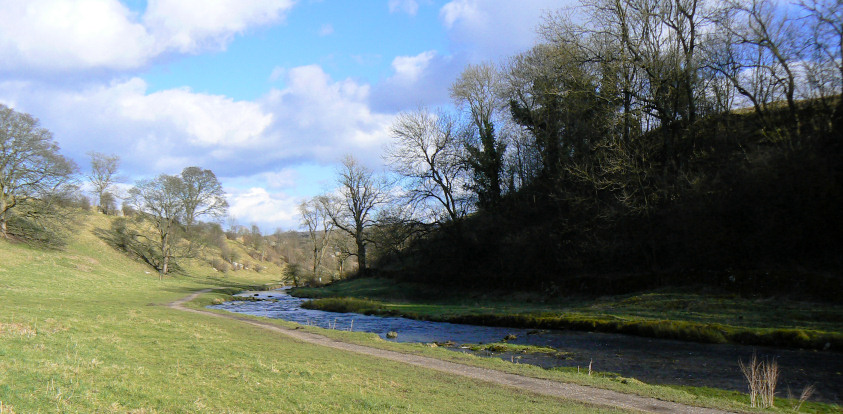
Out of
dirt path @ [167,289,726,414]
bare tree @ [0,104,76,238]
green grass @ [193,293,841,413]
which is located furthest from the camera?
bare tree @ [0,104,76,238]

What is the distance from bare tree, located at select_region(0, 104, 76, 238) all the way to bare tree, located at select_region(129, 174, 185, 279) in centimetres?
1739

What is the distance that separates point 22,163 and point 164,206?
21.1 meters

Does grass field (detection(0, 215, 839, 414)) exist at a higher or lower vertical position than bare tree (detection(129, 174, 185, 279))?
lower

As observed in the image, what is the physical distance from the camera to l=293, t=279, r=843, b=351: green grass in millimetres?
19438

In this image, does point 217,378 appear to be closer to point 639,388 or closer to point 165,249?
point 639,388

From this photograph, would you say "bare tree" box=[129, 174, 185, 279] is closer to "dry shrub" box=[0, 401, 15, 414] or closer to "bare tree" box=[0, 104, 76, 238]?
"bare tree" box=[0, 104, 76, 238]

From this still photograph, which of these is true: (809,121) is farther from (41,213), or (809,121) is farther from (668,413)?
(41,213)

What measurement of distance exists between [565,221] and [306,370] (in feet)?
→ 105

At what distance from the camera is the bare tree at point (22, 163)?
38.7m

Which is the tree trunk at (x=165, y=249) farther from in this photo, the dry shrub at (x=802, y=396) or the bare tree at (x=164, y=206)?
the dry shrub at (x=802, y=396)

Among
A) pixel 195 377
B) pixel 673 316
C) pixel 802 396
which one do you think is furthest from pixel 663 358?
pixel 195 377

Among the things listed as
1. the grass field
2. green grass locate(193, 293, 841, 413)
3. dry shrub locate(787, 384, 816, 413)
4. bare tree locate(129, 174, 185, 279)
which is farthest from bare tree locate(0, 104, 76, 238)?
dry shrub locate(787, 384, 816, 413)

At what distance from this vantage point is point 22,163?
39.6m

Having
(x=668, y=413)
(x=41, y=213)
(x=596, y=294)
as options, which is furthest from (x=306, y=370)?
(x=41, y=213)
